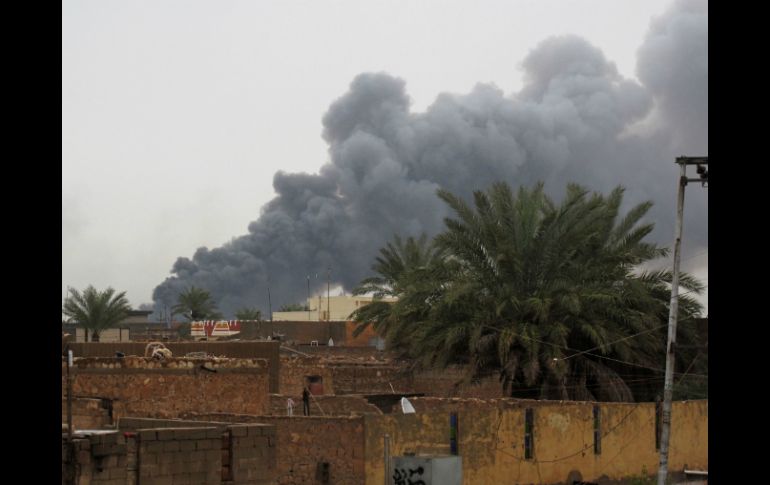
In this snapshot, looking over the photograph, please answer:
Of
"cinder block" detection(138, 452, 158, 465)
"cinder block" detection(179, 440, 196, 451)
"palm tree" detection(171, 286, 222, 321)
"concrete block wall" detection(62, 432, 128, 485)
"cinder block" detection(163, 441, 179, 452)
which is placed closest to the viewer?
"concrete block wall" detection(62, 432, 128, 485)

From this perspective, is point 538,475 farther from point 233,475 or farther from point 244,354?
point 244,354

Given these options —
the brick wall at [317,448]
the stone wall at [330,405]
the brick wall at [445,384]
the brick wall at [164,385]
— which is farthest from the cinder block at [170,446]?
the brick wall at [445,384]

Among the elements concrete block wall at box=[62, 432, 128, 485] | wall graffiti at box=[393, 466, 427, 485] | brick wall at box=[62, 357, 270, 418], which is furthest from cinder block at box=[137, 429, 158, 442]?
brick wall at box=[62, 357, 270, 418]

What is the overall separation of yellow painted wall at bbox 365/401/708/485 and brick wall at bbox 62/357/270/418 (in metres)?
5.42

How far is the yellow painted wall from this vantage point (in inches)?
839

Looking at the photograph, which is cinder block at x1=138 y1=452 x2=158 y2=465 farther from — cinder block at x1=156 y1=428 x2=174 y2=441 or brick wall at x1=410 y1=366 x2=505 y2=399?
brick wall at x1=410 y1=366 x2=505 y2=399

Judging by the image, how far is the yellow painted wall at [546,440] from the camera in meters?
21.3

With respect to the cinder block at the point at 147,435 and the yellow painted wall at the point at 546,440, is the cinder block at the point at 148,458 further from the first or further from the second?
the yellow painted wall at the point at 546,440

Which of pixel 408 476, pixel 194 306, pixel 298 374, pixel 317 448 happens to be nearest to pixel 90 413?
pixel 317 448

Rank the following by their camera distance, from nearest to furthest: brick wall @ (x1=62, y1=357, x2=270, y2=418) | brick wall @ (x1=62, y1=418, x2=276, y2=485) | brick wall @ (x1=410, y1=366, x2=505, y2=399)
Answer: brick wall @ (x1=62, y1=418, x2=276, y2=485) → brick wall @ (x1=62, y1=357, x2=270, y2=418) → brick wall @ (x1=410, y1=366, x2=505, y2=399)

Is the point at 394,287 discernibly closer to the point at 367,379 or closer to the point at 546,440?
the point at 367,379

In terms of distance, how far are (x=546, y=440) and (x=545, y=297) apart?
629 cm

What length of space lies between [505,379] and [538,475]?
6.34m
